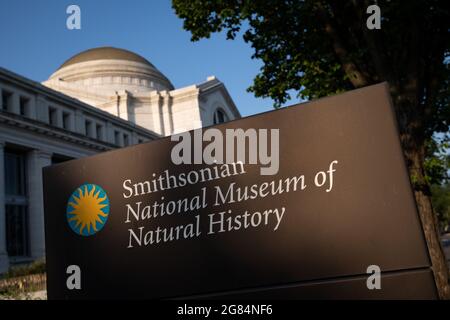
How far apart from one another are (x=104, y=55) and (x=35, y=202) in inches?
1477

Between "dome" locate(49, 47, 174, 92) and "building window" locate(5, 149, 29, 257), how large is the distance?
2778 centimetres

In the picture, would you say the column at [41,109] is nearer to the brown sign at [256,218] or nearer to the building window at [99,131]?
the building window at [99,131]

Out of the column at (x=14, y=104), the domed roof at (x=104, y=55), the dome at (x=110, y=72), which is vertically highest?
the domed roof at (x=104, y=55)

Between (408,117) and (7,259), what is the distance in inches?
1015

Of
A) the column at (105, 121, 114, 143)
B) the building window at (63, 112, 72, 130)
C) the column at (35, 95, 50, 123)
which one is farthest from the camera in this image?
the column at (105, 121, 114, 143)

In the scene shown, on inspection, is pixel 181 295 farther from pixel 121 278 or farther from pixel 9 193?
pixel 9 193

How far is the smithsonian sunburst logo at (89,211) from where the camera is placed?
357cm

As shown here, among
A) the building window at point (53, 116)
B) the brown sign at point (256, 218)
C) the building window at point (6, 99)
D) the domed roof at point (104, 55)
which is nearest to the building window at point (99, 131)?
the building window at point (53, 116)

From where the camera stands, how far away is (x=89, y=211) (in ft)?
11.8

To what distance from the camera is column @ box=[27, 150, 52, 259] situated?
100 ft

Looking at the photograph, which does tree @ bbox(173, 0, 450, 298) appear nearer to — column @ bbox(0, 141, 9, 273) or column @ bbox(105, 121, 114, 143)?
column @ bbox(0, 141, 9, 273)

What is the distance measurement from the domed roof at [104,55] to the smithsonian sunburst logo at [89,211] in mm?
63019

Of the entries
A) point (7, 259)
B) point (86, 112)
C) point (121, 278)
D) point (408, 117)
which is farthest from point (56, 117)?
point (121, 278)

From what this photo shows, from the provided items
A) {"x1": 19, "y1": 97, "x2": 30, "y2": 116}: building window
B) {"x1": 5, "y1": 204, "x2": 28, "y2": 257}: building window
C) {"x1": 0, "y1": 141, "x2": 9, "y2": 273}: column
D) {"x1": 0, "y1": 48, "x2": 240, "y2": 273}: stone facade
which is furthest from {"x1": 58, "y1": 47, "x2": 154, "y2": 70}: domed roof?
{"x1": 0, "y1": 141, "x2": 9, "y2": 273}: column
